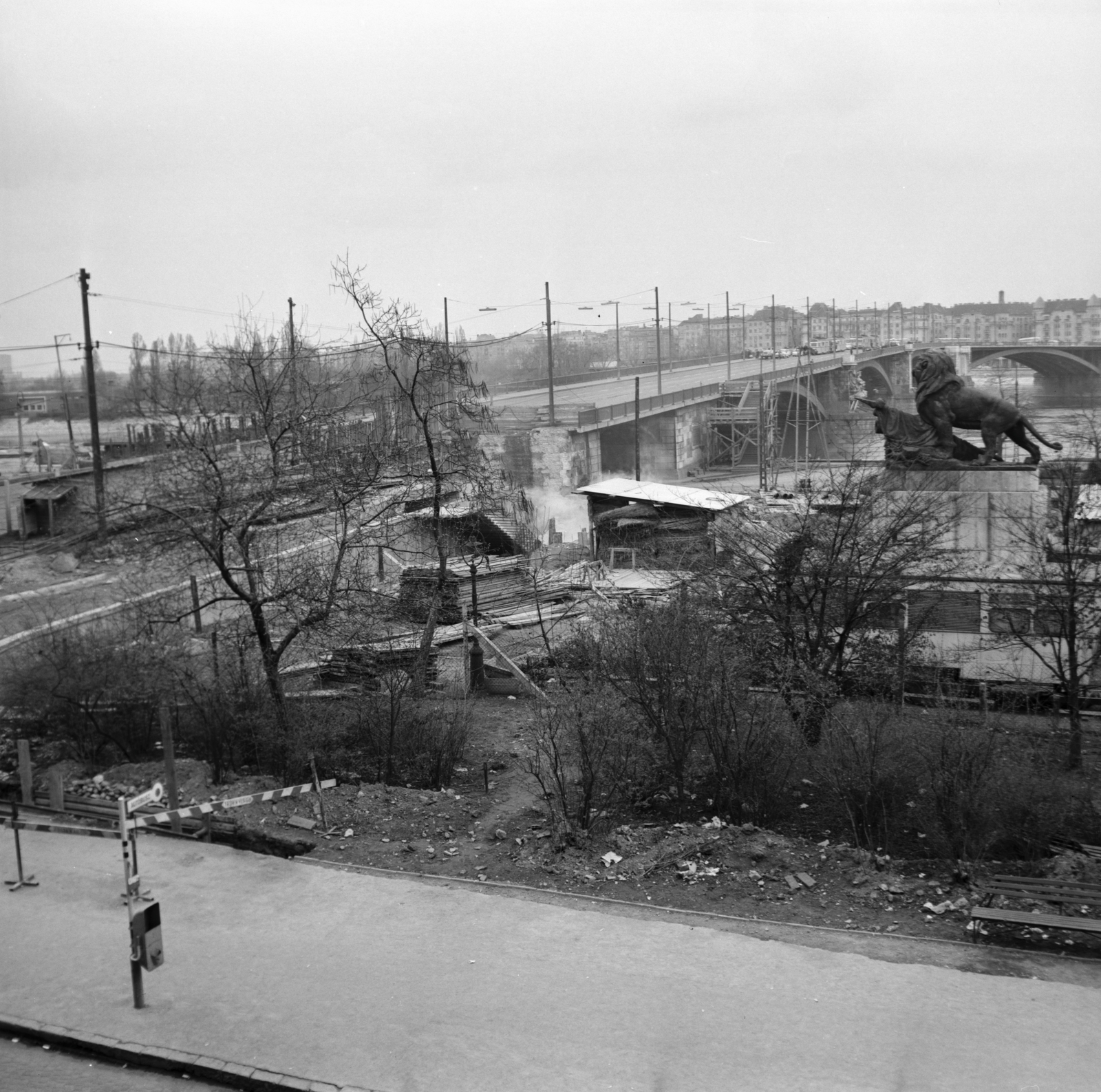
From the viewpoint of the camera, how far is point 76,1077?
4941 millimetres

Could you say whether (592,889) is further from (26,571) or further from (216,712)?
(26,571)

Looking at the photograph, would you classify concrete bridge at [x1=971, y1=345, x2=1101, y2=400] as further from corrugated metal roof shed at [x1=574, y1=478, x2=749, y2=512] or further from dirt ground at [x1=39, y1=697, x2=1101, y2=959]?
dirt ground at [x1=39, y1=697, x2=1101, y2=959]

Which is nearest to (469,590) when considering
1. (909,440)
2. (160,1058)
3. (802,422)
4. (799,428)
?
(909,440)

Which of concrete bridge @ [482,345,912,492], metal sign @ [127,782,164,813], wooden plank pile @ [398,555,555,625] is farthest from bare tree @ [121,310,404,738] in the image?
concrete bridge @ [482,345,912,492]

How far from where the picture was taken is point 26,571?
53.8ft

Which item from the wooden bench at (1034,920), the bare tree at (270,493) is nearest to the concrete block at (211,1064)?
the wooden bench at (1034,920)

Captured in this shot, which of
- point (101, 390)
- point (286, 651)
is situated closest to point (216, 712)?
A: point (286, 651)

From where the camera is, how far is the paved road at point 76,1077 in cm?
485

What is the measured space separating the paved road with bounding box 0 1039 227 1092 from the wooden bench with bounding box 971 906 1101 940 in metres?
3.95

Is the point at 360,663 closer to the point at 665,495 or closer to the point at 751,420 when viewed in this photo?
the point at 665,495

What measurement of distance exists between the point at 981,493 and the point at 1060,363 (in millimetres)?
29217

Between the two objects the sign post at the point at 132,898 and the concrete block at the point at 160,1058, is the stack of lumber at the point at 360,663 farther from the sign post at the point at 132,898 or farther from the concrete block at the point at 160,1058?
the concrete block at the point at 160,1058

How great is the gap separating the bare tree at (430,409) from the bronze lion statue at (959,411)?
19.1ft

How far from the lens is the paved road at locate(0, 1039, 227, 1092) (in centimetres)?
485
